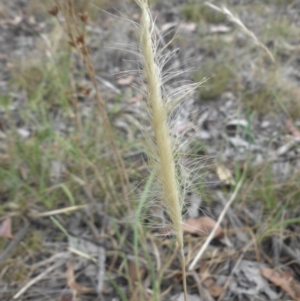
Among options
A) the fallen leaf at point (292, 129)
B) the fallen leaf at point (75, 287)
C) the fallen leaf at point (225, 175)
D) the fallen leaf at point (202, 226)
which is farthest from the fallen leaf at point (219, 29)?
the fallen leaf at point (75, 287)

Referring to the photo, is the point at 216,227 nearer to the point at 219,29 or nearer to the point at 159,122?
the point at 159,122

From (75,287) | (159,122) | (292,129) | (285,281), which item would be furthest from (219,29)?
(159,122)

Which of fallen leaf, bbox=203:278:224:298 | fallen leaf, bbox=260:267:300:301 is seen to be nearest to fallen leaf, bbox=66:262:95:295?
fallen leaf, bbox=203:278:224:298

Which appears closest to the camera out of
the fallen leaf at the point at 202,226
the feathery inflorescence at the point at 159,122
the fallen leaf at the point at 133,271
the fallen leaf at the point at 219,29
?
the feathery inflorescence at the point at 159,122

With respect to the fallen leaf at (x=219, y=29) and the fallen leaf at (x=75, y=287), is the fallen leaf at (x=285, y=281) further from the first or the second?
the fallen leaf at (x=219, y=29)

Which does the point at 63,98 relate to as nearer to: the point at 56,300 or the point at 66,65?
the point at 66,65

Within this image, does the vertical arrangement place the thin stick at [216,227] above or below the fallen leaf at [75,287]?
above

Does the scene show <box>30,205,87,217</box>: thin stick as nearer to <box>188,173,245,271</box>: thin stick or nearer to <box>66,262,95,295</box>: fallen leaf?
<box>66,262,95,295</box>: fallen leaf
